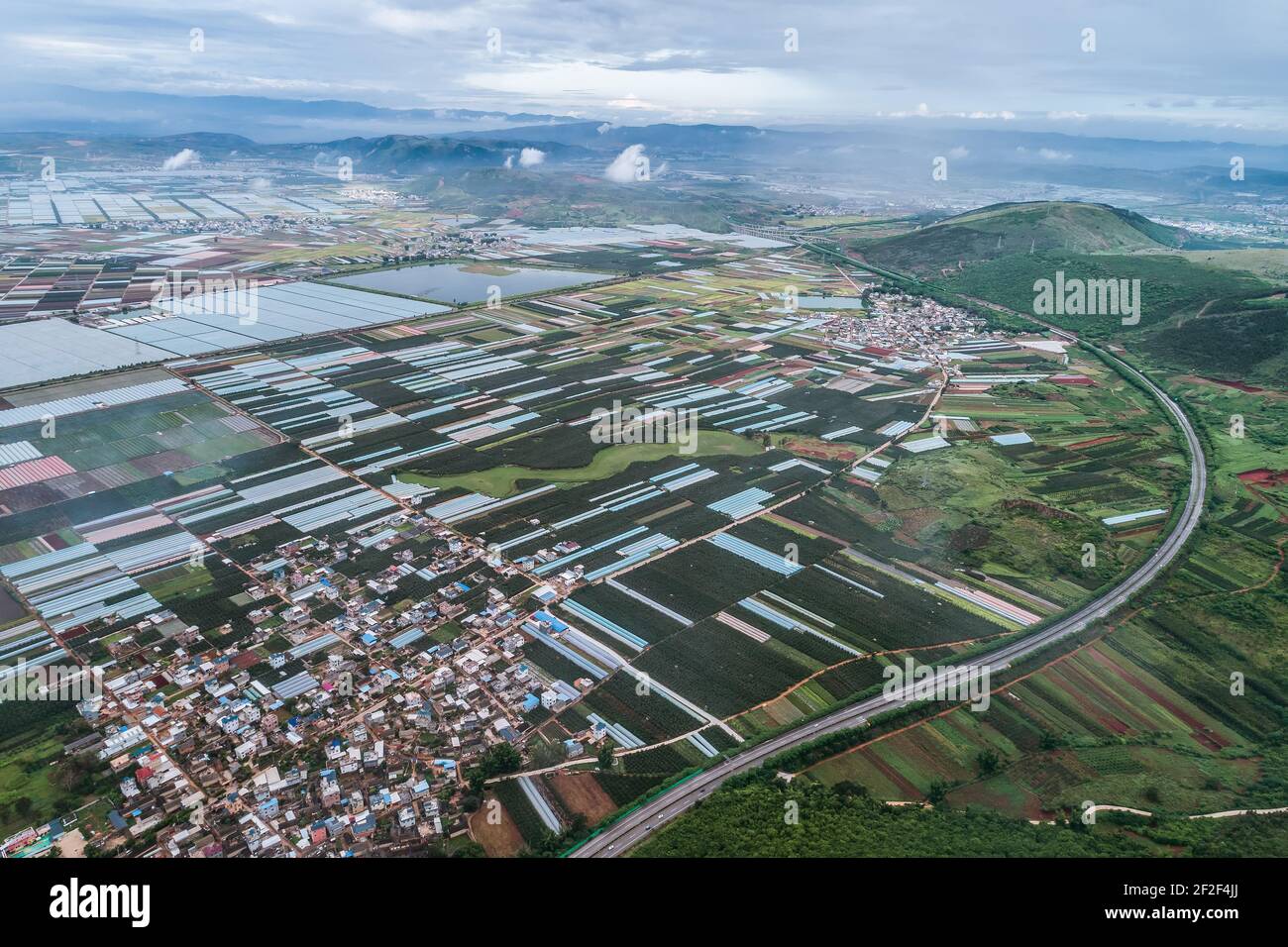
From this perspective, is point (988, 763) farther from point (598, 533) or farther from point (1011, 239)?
point (1011, 239)

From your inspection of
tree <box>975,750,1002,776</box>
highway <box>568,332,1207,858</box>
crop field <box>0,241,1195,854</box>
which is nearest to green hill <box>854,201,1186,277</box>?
crop field <box>0,241,1195,854</box>

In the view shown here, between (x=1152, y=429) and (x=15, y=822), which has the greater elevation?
(x=1152, y=429)

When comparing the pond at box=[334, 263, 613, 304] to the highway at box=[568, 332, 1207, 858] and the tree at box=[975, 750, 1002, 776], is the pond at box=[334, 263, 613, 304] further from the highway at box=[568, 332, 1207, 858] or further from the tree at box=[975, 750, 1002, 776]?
the tree at box=[975, 750, 1002, 776]

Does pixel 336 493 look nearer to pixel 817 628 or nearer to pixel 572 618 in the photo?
pixel 572 618

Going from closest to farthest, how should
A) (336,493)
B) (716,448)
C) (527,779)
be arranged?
(527,779) → (336,493) → (716,448)

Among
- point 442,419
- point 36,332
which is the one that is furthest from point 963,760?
point 36,332

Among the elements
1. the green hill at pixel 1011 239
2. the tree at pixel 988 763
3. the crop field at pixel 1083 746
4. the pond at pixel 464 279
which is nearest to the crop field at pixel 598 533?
the crop field at pixel 1083 746
